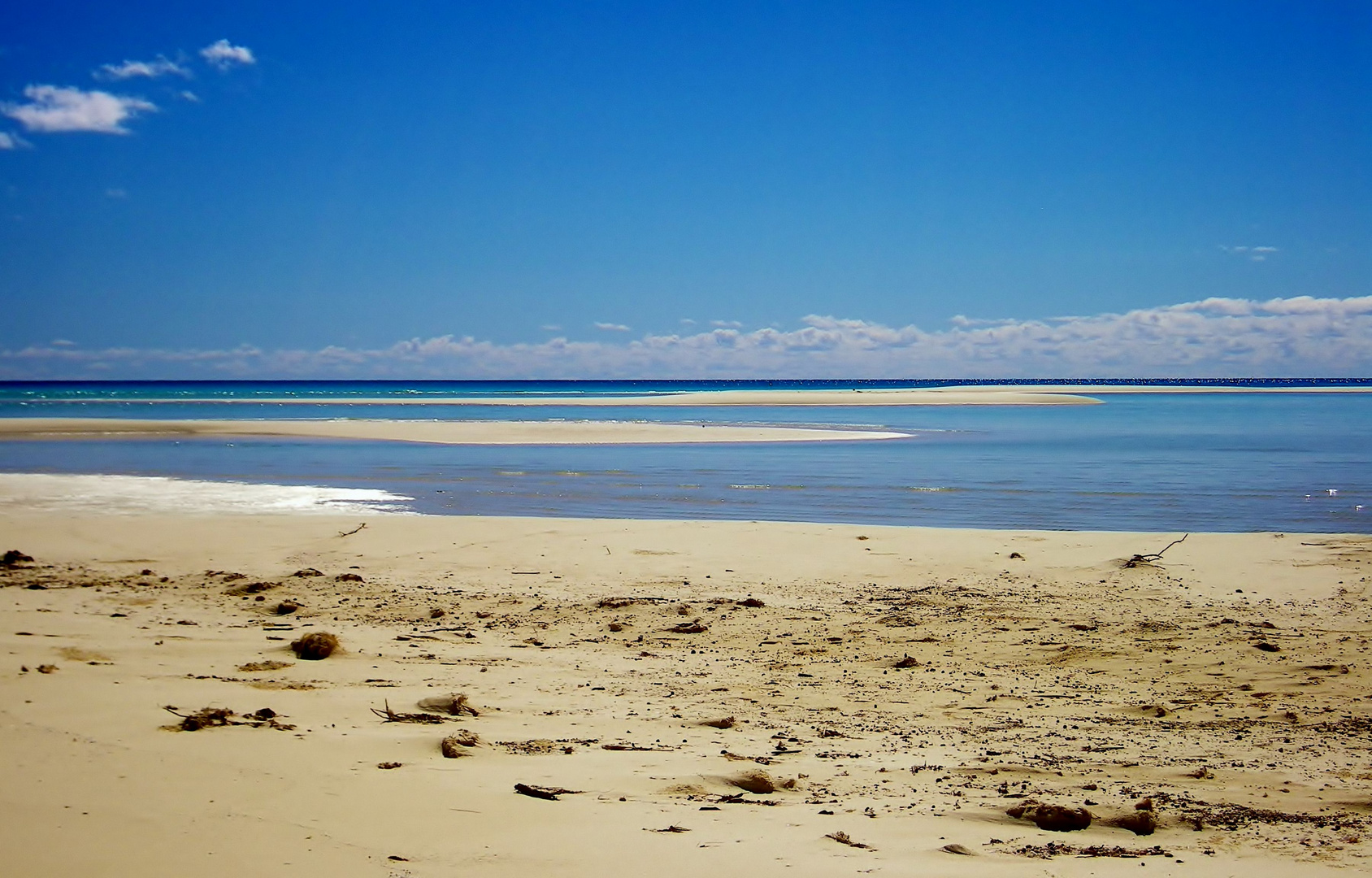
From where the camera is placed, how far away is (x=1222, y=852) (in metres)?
4.05

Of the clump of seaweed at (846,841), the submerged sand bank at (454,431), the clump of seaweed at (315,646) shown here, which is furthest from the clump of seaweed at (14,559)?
the submerged sand bank at (454,431)

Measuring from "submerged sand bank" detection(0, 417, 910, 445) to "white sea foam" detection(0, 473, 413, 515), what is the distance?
1480 centimetres

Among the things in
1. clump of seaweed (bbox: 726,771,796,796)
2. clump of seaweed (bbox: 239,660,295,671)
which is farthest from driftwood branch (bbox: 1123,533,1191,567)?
clump of seaweed (bbox: 239,660,295,671)

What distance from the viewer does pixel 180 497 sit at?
1764 cm

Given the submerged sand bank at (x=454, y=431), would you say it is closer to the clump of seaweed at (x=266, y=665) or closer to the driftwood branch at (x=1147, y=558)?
the driftwood branch at (x=1147, y=558)

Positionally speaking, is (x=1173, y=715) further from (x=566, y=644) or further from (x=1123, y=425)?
(x=1123, y=425)

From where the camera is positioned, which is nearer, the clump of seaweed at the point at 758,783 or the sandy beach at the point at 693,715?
the sandy beach at the point at 693,715

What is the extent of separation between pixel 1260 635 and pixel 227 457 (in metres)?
26.3

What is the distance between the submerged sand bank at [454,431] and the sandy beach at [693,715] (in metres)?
24.7

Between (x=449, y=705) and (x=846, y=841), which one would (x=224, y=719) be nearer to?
(x=449, y=705)

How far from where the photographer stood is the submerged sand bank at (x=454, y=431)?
36.6 meters

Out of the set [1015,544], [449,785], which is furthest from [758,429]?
[449,785]

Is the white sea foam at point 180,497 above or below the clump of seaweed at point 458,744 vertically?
below

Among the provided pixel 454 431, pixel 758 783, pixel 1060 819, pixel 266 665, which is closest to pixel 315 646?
pixel 266 665
